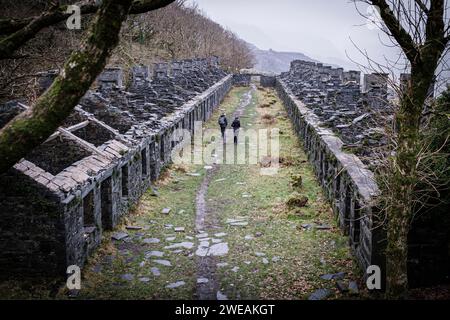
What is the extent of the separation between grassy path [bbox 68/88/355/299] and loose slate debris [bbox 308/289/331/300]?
89mm

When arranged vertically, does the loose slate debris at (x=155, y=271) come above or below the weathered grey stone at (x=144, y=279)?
above

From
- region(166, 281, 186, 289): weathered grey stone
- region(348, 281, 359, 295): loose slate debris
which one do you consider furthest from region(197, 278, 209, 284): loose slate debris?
region(348, 281, 359, 295): loose slate debris

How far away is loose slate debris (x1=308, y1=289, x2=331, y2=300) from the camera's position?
32.9 feet

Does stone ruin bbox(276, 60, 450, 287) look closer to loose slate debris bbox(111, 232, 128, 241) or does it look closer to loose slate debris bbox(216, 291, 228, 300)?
loose slate debris bbox(216, 291, 228, 300)

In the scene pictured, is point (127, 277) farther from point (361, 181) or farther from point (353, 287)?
point (361, 181)

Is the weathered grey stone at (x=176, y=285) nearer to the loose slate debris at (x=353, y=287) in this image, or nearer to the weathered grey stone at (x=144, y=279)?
the weathered grey stone at (x=144, y=279)

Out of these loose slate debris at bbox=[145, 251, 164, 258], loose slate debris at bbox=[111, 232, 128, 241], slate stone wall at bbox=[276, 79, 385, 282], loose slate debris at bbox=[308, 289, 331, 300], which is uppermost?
slate stone wall at bbox=[276, 79, 385, 282]

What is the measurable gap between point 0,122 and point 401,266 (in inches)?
404

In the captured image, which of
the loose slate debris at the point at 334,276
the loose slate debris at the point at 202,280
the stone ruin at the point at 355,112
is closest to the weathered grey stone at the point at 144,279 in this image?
the loose slate debris at the point at 202,280

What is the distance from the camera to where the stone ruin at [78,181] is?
9.98 m

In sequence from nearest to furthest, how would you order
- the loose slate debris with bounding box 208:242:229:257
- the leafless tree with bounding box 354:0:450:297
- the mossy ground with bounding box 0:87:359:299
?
1. the leafless tree with bounding box 354:0:450:297
2. the mossy ground with bounding box 0:87:359:299
3. the loose slate debris with bounding box 208:242:229:257

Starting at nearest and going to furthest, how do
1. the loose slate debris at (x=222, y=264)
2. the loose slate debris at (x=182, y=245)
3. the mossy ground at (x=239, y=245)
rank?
the mossy ground at (x=239, y=245) → the loose slate debris at (x=222, y=264) → the loose slate debris at (x=182, y=245)

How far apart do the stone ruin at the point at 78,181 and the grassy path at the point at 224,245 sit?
779 millimetres
